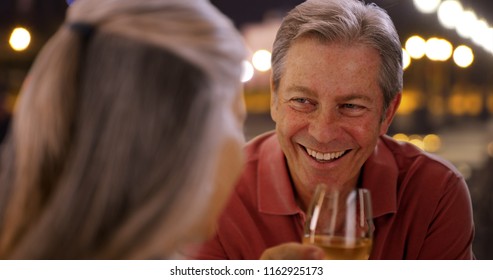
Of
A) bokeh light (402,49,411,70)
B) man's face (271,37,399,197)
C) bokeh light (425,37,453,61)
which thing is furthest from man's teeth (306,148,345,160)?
bokeh light (425,37,453,61)

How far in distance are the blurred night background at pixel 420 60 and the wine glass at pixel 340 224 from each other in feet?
1.10

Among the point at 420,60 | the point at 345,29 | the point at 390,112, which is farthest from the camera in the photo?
the point at 420,60

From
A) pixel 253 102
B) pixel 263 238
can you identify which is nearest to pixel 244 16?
pixel 253 102

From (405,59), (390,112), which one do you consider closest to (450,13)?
(405,59)

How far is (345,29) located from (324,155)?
0.26 meters

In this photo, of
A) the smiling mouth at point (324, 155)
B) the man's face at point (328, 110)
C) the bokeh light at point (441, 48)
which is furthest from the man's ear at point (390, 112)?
the bokeh light at point (441, 48)

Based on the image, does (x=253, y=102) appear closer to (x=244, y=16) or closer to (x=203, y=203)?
(x=244, y=16)

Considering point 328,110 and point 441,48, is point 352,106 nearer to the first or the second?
point 328,110

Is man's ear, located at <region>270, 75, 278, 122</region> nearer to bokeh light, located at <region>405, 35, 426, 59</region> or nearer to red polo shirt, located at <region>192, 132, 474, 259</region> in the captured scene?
red polo shirt, located at <region>192, 132, 474, 259</region>

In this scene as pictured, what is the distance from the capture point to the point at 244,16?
1.47m

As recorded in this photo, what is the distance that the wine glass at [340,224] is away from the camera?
110cm

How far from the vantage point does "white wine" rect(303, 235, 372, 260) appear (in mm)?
1097

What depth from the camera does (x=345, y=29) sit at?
1.35 metres
